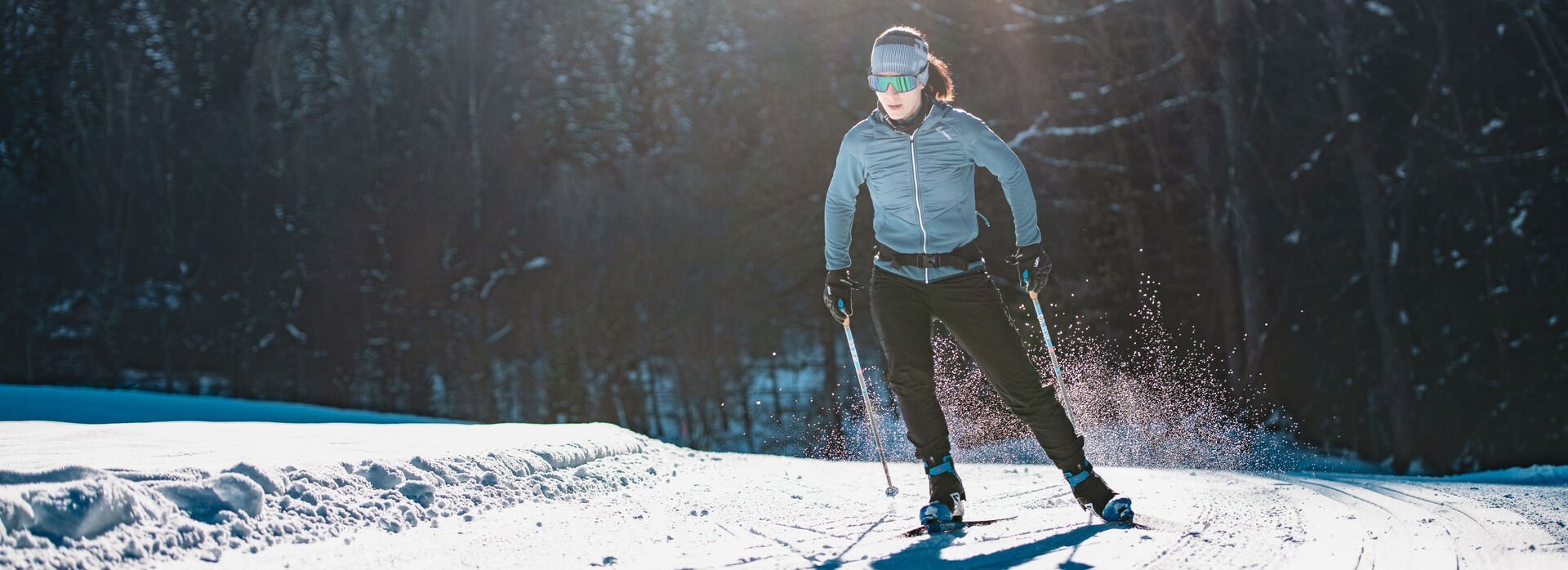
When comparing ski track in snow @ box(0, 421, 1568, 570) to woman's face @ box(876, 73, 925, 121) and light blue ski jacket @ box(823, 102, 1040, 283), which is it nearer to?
light blue ski jacket @ box(823, 102, 1040, 283)

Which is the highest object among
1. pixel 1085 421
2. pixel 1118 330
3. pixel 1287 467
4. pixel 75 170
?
pixel 75 170

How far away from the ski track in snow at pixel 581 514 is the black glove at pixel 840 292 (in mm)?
651

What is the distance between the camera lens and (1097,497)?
2906 mm

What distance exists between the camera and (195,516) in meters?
2.21

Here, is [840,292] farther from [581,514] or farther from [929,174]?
[581,514]

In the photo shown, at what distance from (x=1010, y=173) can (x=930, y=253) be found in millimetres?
370

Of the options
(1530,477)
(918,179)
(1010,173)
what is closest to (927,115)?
(918,179)

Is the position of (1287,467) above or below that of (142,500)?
below

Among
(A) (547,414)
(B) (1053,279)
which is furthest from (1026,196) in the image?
(A) (547,414)

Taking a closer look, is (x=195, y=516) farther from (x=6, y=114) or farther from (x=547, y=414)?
(x=6, y=114)

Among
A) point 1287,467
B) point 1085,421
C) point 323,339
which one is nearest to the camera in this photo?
point 1085,421

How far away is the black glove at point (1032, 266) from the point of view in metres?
3.25

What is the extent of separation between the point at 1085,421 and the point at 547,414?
6.24 metres

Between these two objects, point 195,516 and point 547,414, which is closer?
point 195,516
